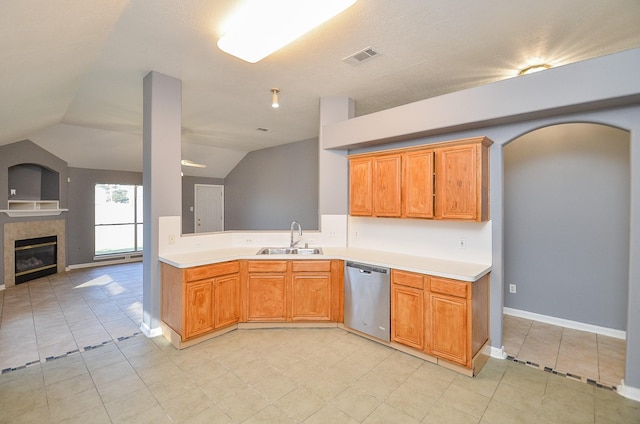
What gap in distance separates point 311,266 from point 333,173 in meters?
1.34

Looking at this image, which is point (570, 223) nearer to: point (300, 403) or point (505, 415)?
point (505, 415)

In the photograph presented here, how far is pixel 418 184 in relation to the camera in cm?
312

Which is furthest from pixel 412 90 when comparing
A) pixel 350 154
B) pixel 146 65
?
pixel 146 65

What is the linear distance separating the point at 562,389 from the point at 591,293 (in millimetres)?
1621

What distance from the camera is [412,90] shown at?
3.66m

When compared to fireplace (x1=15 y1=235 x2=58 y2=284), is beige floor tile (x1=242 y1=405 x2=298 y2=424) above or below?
below

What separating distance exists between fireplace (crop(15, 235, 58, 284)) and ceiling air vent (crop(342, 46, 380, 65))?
21.7ft

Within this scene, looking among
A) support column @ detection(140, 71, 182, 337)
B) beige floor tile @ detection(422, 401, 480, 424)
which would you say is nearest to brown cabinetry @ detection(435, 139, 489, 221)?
beige floor tile @ detection(422, 401, 480, 424)

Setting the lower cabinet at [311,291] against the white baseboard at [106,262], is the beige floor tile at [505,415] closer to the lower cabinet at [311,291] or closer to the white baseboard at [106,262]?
the lower cabinet at [311,291]

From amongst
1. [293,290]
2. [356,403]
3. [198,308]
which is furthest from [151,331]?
[356,403]

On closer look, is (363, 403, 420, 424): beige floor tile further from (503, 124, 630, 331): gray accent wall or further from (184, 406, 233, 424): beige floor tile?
(503, 124, 630, 331): gray accent wall

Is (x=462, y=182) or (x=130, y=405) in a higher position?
(x=462, y=182)

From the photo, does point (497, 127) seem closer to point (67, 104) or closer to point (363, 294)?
point (363, 294)

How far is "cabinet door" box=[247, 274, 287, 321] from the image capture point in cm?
336
